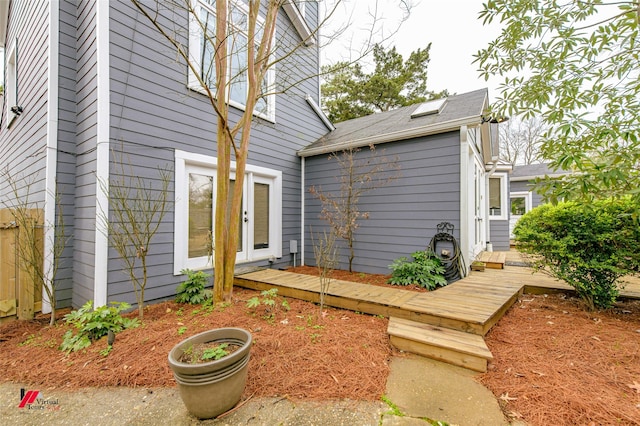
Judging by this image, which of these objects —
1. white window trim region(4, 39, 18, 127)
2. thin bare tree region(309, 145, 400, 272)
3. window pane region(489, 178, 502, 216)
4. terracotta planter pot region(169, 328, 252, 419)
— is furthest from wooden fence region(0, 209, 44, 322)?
window pane region(489, 178, 502, 216)

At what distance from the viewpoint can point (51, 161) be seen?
386cm

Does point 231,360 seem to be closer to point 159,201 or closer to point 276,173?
point 159,201

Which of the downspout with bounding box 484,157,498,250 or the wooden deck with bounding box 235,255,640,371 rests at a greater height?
the downspout with bounding box 484,157,498,250

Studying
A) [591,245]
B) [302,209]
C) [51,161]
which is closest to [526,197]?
[591,245]

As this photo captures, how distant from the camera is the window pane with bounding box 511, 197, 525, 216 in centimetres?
1170

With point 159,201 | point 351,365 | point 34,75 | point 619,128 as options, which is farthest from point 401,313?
point 34,75

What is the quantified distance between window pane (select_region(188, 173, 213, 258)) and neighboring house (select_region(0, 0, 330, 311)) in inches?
0.6

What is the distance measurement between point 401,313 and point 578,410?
1.58 meters

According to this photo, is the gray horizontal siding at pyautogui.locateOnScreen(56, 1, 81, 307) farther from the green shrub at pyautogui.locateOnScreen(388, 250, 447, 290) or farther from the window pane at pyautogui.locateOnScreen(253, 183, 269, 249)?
the green shrub at pyautogui.locateOnScreen(388, 250, 447, 290)

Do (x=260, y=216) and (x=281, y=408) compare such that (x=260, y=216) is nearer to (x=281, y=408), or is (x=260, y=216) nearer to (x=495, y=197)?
(x=281, y=408)

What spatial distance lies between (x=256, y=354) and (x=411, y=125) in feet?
15.4

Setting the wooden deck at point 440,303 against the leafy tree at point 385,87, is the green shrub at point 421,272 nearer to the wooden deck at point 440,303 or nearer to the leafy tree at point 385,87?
the wooden deck at point 440,303

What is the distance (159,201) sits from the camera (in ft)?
13.1

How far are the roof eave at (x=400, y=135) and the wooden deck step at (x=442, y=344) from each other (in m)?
3.28
